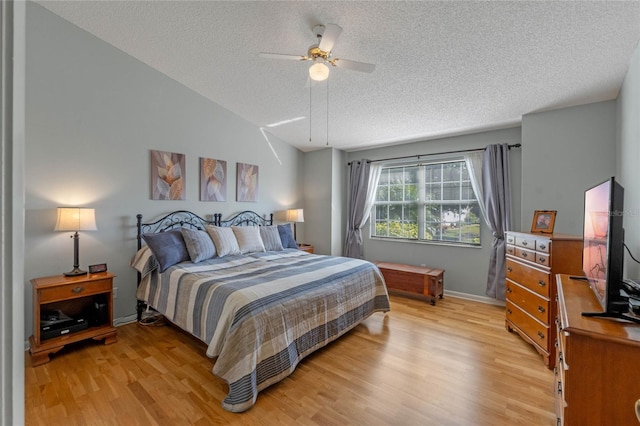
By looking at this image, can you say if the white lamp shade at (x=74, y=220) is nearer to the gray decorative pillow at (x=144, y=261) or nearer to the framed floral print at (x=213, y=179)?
the gray decorative pillow at (x=144, y=261)

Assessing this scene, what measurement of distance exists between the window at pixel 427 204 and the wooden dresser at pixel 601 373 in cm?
327

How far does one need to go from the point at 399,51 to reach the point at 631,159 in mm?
2015

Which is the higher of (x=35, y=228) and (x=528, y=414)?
(x=35, y=228)

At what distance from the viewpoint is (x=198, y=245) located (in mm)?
3182

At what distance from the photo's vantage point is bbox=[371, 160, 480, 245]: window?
166 inches

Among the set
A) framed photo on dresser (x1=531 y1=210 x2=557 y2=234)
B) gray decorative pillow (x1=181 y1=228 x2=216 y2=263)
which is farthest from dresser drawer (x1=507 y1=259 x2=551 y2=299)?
gray decorative pillow (x1=181 y1=228 x2=216 y2=263)

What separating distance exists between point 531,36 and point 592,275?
1759 mm

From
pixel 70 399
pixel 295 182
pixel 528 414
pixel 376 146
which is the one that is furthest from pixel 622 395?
pixel 295 182

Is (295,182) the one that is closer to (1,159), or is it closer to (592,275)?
(592,275)

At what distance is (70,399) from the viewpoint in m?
1.93

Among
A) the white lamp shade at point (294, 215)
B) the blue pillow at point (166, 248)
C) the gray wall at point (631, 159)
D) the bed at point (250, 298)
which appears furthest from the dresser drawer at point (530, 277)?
the blue pillow at point (166, 248)

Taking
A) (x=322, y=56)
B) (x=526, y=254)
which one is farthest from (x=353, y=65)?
(x=526, y=254)

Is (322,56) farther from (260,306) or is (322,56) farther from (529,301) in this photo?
(529,301)

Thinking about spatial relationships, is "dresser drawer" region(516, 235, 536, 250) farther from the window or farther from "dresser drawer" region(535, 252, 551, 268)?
the window
